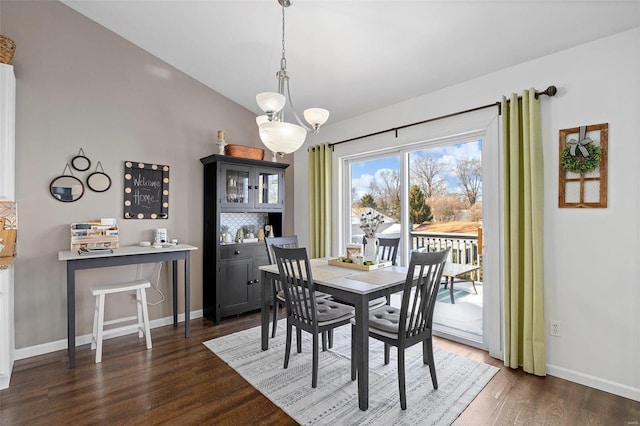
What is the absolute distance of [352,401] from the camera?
6.99 ft

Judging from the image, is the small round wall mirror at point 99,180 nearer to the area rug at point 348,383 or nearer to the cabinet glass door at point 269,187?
the cabinet glass door at point 269,187

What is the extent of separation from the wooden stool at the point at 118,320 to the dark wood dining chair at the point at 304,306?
1.45 meters

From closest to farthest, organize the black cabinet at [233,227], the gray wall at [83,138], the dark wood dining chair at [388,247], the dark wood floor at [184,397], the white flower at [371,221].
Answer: the dark wood floor at [184,397] < the white flower at [371,221] < the gray wall at [83,138] < the dark wood dining chair at [388,247] < the black cabinet at [233,227]

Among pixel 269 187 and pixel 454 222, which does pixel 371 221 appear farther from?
pixel 269 187

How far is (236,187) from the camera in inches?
153

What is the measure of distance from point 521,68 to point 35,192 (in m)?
4.37

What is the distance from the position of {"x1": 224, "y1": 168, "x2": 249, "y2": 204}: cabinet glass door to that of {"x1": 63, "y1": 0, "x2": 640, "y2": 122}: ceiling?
40.9 inches

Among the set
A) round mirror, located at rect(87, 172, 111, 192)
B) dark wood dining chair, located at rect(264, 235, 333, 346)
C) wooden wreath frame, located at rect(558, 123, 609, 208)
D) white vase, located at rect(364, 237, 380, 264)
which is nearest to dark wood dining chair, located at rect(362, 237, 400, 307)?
white vase, located at rect(364, 237, 380, 264)

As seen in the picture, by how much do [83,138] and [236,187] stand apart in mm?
1564

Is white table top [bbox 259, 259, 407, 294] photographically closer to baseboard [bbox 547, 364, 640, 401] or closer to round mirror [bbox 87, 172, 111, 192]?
baseboard [bbox 547, 364, 640, 401]

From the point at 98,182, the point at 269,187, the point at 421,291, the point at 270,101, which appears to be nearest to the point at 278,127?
the point at 270,101

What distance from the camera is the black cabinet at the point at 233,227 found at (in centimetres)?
370

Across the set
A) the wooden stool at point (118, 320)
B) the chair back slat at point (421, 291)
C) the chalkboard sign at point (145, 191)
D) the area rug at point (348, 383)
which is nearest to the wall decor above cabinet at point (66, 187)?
the chalkboard sign at point (145, 191)

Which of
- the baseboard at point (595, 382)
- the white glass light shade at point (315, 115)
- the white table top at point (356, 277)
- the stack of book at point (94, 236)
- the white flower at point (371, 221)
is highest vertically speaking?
the white glass light shade at point (315, 115)
